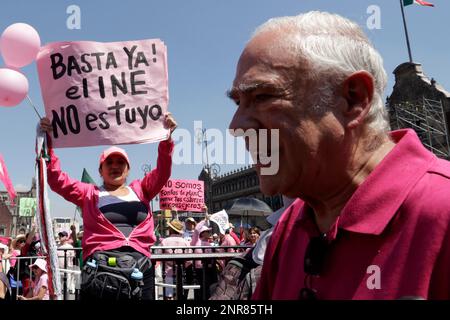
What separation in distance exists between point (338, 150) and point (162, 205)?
13245 mm

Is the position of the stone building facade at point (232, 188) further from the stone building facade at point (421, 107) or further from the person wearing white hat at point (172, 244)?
the person wearing white hat at point (172, 244)

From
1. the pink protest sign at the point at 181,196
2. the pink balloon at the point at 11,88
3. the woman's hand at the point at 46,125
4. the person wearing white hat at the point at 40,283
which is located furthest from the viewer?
the pink protest sign at the point at 181,196

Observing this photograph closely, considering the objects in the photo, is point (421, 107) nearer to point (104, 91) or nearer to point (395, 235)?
point (104, 91)

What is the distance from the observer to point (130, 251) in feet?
12.7

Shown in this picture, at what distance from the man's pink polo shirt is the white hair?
6.3 inches

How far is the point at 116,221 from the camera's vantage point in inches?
153

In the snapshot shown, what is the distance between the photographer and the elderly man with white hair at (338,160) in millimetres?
1049

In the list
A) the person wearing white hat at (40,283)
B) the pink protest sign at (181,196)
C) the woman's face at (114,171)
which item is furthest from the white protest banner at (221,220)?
the woman's face at (114,171)

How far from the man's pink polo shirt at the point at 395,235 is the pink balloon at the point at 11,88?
151 inches

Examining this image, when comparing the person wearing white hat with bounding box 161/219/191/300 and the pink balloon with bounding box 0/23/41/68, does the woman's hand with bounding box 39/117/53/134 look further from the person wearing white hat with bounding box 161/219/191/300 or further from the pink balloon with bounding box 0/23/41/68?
the person wearing white hat with bounding box 161/219/191/300

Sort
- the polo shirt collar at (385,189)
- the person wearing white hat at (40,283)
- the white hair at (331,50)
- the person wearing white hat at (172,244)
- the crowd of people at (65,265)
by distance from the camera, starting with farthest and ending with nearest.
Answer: the person wearing white hat at (172,244)
the person wearing white hat at (40,283)
the crowd of people at (65,265)
the white hair at (331,50)
the polo shirt collar at (385,189)

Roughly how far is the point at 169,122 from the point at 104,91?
639mm
